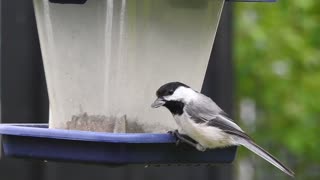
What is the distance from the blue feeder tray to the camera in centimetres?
299

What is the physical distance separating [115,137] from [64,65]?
602mm

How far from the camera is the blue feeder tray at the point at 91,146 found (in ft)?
9.80

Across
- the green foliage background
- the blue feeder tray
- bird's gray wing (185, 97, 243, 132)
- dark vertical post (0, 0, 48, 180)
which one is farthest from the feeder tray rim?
the green foliage background

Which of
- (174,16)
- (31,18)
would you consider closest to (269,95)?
(31,18)

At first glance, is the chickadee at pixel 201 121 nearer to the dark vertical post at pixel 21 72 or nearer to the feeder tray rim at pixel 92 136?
the feeder tray rim at pixel 92 136

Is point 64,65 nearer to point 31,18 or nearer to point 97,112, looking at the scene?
point 97,112

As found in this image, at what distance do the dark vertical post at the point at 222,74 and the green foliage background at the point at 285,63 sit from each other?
35.1 inches

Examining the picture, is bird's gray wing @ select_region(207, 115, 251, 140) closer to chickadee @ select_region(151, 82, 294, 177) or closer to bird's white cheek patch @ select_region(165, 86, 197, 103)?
chickadee @ select_region(151, 82, 294, 177)

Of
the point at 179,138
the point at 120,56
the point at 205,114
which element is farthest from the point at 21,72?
the point at 179,138

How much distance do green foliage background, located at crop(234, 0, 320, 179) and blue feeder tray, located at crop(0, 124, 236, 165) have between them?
3.75 meters

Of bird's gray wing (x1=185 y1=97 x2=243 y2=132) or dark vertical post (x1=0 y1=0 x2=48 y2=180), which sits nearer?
bird's gray wing (x1=185 y1=97 x2=243 y2=132)

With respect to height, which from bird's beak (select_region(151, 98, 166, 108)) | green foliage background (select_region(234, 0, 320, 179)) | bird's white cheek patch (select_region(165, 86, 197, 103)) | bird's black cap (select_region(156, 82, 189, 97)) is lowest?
green foliage background (select_region(234, 0, 320, 179))

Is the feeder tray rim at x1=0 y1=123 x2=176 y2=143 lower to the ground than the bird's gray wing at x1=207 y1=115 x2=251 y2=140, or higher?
higher

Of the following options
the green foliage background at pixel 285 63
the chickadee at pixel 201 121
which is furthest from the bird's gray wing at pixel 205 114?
the green foliage background at pixel 285 63
